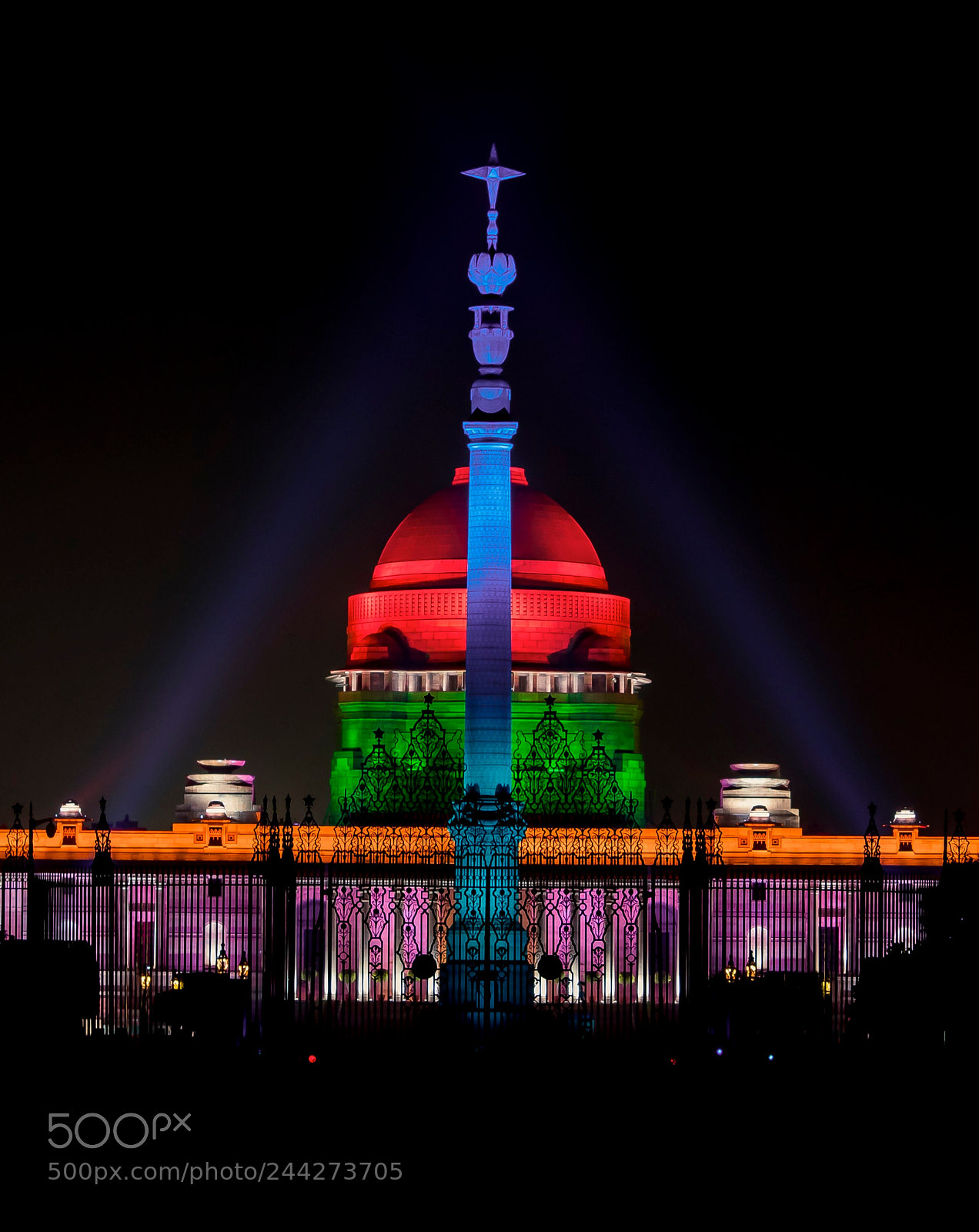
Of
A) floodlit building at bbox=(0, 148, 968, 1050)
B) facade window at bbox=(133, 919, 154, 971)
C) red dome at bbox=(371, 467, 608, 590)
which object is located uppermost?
red dome at bbox=(371, 467, 608, 590)

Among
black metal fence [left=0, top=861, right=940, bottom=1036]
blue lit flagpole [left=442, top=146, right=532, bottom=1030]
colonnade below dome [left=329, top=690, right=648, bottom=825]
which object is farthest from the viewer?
colonnade below dome [left=329, top=690, right=648, bottom=825]

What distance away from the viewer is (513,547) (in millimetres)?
63656

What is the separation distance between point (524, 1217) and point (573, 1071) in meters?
6.01

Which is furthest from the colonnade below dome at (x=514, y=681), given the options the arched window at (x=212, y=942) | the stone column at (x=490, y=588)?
Answer: the stone column at (x=490, y=588)

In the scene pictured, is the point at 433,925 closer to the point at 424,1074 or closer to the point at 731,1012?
the point at 731,1012

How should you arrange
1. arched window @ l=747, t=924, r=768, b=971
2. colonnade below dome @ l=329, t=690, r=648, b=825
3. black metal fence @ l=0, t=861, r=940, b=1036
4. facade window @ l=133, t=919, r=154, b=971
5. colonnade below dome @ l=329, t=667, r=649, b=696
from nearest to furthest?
1. black metal fence @ l=0, t=861, r=940, b=1036
2. arched window @ l=747, t=924, r=768, b=971
3. facade window @ l=133, t=919, r=154, b=971
4. colonnade below dome @ l=329, t=690, r=648, b=825
5. colonnade below dome @ l=329, t=667, r=649, b=696

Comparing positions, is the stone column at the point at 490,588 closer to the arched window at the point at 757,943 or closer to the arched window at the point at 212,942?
the arched window at the point at 757,943

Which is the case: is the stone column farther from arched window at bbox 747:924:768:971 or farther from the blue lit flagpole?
arched window at bbox 747:924:768:971

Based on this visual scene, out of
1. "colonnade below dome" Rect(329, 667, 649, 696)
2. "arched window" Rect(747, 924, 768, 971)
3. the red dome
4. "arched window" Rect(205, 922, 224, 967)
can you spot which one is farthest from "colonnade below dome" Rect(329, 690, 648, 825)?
"arched window" Rect(205, 922, 224, 967)

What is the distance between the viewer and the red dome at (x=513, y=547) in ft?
209

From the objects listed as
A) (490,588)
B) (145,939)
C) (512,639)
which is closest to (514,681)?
(512,639)

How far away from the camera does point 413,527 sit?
64625 millimetres

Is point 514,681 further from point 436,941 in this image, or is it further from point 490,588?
point 490,588

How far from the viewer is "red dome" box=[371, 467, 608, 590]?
209ft
